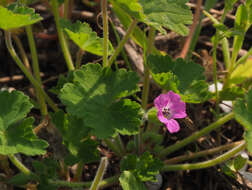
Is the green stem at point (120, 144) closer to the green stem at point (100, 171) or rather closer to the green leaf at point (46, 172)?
the green leaf at point (46, 172)

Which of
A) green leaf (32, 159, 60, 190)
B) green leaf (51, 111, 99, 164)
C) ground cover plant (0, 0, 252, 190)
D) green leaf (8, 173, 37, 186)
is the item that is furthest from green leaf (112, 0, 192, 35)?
green leaf (8, 173, 37, 186)


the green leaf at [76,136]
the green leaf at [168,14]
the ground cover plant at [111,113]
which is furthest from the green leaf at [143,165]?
the green leaf at [168,14]

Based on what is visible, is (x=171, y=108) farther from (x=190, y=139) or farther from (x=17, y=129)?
(x=17, y=129)

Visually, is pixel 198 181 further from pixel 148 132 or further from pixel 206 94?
pixel 206 94

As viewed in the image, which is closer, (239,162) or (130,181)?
(130,181)

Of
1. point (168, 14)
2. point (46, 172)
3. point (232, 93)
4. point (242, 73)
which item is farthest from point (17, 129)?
point (242, 73)

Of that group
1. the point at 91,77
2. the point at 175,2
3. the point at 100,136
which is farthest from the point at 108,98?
the point at 175,2
